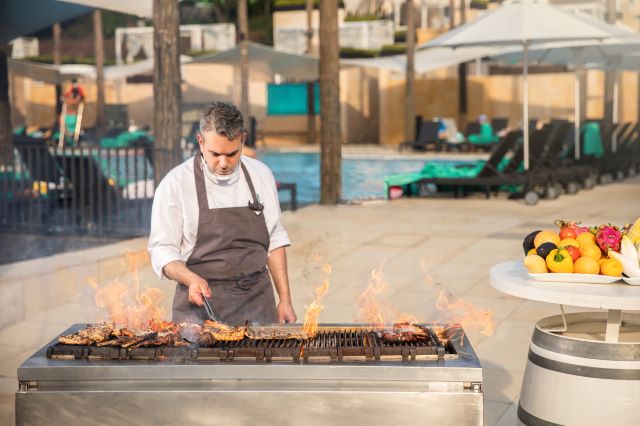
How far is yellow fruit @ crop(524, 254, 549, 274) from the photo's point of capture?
12.2 ft

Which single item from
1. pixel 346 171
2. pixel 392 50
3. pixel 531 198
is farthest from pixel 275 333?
pixel 392 50

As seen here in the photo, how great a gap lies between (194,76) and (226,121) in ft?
117

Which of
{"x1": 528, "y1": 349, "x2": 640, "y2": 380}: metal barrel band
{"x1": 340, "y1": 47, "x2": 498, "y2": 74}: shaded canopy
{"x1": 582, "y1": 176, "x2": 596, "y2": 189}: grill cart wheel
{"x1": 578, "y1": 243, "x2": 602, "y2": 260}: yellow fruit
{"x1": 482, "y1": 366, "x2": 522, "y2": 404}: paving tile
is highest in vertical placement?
{"x1": 340, "y1": 47, "x2": 498, "y2": 74}: shaded canopy

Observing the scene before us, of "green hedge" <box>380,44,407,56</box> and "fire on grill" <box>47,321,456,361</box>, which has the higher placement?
"green hedge" <box>380,44,407,56</box>

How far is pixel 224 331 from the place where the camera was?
3.48 meters

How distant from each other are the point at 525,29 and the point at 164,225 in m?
11.4

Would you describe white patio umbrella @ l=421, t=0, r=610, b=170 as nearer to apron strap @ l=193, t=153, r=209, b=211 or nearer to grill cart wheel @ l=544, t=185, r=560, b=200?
grill cart wheel @ l=544, t=185, r=560, b=200

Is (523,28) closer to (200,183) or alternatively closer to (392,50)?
(200,183)

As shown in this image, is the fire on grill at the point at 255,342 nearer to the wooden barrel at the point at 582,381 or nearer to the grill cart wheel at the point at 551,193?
the wooden barrel at the point at 582,381

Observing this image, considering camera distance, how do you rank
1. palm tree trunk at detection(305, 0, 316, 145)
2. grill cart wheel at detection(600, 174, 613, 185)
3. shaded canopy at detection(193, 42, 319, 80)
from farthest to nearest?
palm tree trunk at detection(305, 0, 316, 145) → shaded canopy at detection(193, 42, 319, 80) → grill cart wheel at detection(600, 174, 613, 185)

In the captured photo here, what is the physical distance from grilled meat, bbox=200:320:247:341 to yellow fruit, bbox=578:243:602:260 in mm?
1336

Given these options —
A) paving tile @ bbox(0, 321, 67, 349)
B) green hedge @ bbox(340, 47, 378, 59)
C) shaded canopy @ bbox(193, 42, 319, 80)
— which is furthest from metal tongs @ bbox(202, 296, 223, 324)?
green hedge @ bbox(340, 47, 378, 59)

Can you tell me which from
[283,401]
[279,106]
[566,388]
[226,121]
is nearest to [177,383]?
[283,401]

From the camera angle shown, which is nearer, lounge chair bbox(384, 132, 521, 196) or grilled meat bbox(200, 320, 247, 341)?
grilled meat bbox(200, 320, 247, 341)
